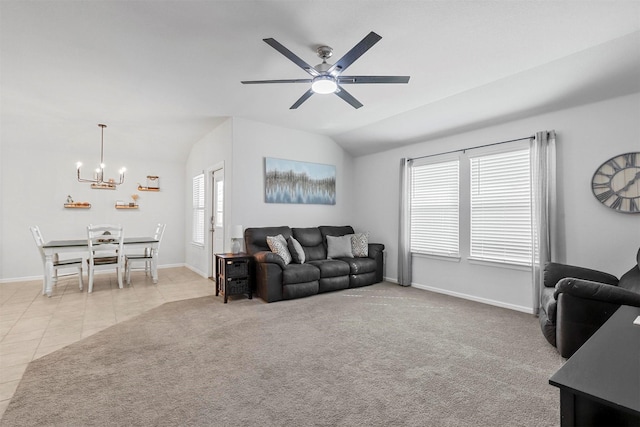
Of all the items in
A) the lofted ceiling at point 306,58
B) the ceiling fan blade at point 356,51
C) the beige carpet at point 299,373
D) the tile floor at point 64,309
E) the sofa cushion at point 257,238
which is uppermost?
the lofted ceiling at point 306,58

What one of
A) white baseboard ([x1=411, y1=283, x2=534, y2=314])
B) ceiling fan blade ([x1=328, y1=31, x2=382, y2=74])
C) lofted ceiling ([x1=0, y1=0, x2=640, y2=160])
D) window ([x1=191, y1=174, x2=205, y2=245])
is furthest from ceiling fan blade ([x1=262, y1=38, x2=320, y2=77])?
window ([x1=191, y1=174, x2=205, y2=245])

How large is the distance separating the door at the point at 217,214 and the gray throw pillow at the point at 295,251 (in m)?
1.33

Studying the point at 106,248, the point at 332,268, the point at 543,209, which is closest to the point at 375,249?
the point at 332,268

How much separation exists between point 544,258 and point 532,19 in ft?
8.49

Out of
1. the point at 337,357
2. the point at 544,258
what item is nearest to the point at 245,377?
the point at 337,357

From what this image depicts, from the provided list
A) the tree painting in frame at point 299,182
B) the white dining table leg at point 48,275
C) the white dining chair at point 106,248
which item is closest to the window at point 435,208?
the tree painting in frame at point 299,182

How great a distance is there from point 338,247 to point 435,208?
69.2 inches

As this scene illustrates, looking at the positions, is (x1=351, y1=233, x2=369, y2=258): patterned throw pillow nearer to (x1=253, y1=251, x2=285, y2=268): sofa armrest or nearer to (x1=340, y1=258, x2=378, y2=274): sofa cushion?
(x1=340, y1=258, x2=378, y2=274): sofa cushion

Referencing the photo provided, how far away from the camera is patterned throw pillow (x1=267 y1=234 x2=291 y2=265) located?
4.73 m

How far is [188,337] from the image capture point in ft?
10.2

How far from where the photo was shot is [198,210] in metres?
6.64

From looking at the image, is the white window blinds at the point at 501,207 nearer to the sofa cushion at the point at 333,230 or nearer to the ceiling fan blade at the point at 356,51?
the sofa cushion at the point at 333,230

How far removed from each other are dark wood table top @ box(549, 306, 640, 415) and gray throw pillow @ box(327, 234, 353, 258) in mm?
4137

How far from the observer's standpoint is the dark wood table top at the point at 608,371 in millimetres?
915
